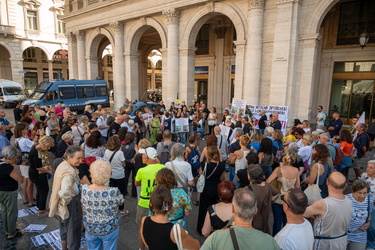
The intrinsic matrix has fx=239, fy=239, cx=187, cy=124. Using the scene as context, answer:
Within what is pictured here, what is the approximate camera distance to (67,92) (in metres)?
19.6

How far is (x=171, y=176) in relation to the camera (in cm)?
311

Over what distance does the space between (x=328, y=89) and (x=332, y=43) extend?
113 inches

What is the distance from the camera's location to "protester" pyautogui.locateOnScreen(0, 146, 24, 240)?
3938mm

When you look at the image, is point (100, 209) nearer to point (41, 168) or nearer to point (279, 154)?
point (41, 168)

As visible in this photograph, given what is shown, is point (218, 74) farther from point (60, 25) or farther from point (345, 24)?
point (60, 25)

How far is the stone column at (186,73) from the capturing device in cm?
1623

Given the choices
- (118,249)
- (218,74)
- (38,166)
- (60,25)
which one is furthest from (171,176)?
(60,25)

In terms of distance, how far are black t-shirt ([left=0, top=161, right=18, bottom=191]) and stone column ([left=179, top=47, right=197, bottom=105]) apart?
1322 centimetres

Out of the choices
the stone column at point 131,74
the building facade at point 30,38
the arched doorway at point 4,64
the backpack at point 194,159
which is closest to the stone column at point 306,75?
the backpack at point 194,159

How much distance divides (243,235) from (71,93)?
68.3ft

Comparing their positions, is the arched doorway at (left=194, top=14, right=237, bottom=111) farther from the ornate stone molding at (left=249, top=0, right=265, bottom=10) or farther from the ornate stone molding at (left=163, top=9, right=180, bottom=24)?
the ornate stone molding at (left=249, top=0, right=265, bottom=10)

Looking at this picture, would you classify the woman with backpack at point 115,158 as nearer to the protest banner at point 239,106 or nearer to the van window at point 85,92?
the protest banner at point 239,106

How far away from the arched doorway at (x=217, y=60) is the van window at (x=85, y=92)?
970 cm

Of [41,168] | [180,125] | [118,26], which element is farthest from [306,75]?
[118,26]
